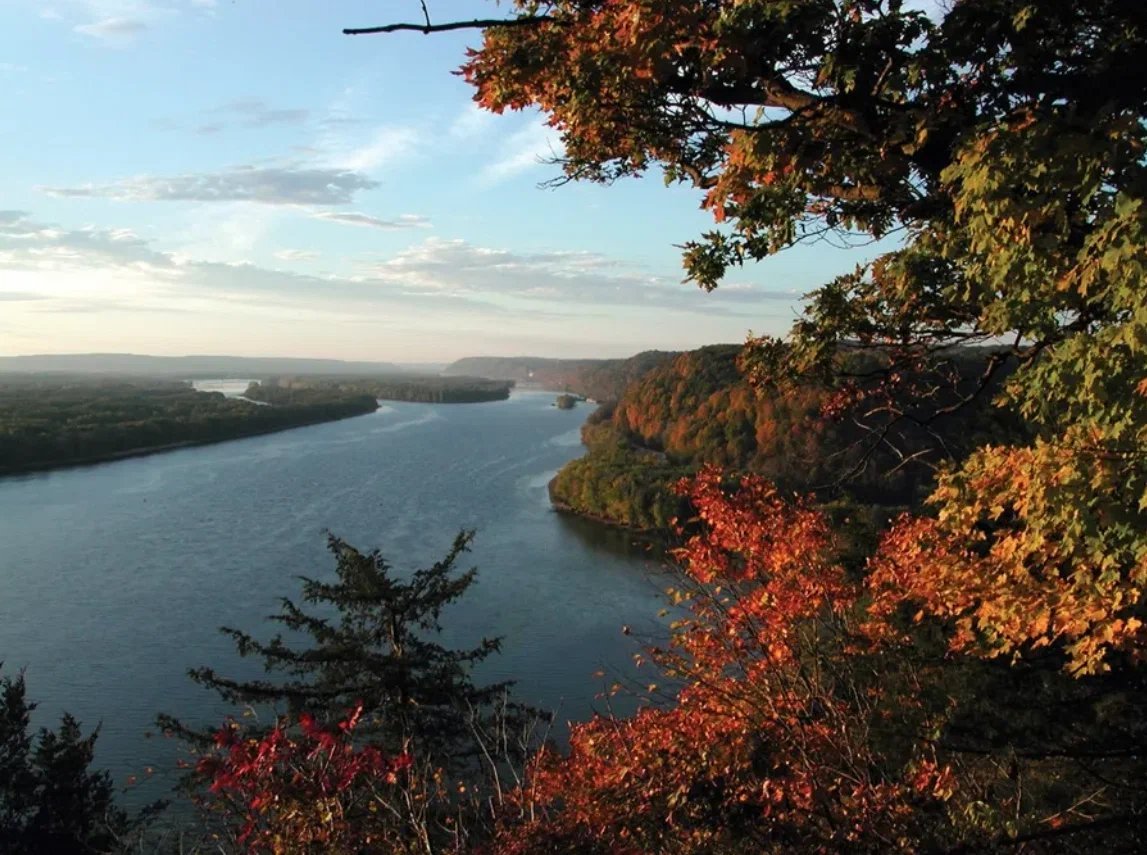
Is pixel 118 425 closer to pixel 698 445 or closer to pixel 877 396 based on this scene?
pixel 698 445

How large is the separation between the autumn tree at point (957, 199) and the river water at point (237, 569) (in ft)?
40.3

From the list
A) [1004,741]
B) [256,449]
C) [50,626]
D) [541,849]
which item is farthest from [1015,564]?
[256,449]

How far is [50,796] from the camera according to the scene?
11594mm

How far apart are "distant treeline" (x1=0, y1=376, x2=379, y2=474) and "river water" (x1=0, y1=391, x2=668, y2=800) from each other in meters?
4.37

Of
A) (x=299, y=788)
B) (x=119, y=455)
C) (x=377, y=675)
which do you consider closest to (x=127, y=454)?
(x=119, y=455)

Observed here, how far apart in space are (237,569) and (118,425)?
42.6m

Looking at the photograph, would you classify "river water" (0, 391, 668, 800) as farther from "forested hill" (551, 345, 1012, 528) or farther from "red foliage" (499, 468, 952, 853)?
"red foliage" (499, 468, 952, 853)

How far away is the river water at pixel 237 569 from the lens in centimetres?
1883

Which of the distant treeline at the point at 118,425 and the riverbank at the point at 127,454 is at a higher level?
Result: the distant treeline at the point at 118,425

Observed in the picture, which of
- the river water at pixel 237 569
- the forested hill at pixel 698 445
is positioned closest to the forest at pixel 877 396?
the river water at pixel 237 569

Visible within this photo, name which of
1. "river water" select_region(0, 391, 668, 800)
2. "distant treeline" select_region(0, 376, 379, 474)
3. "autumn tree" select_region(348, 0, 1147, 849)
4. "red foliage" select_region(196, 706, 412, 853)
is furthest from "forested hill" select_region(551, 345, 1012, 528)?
"distant treeline" select_region(0, 376, 379, 474)

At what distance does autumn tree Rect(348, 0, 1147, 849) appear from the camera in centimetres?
307

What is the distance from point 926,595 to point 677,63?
2903mm

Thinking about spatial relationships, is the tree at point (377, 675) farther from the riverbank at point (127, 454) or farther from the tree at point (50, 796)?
the riverbank at point (127, 454)
